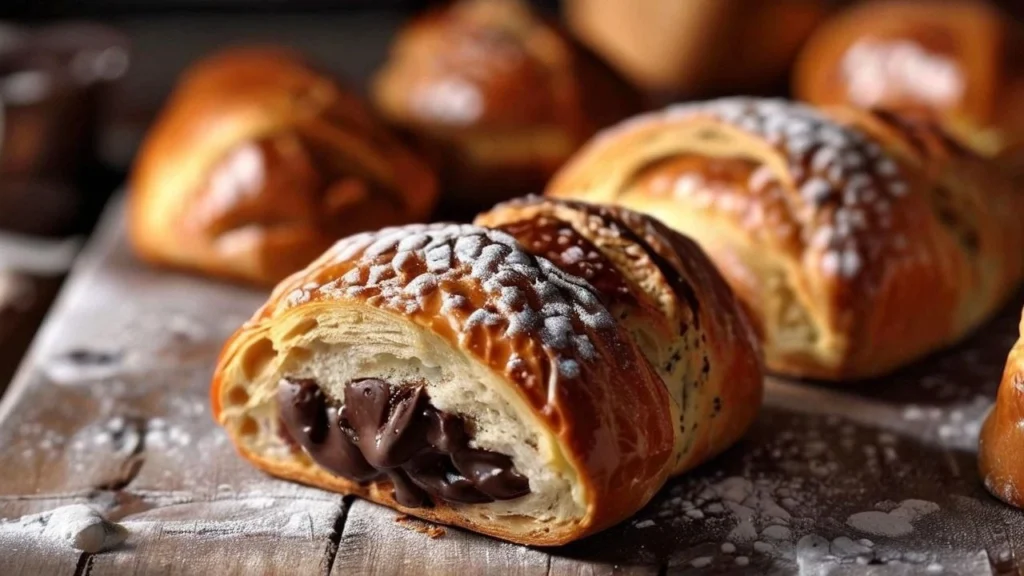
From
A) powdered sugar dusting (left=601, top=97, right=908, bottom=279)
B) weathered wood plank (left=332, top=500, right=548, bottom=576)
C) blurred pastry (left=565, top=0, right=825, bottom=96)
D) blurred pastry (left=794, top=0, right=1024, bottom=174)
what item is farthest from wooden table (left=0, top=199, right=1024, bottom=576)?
blurred pastry (left=565, top=0, right=825, bottom=96)

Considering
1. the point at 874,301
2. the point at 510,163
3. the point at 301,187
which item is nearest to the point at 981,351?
the point at 874,301

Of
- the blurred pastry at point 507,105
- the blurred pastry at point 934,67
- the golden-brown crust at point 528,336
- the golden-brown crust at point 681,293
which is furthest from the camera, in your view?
the blurred pastry at point 507,105

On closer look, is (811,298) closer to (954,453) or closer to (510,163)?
(954,453)

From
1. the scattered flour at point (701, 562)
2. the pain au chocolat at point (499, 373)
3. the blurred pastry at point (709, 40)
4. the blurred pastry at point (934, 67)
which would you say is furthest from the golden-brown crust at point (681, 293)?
the blurred pastry at point (709, 40)

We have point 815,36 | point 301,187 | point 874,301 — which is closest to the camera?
point 874,301

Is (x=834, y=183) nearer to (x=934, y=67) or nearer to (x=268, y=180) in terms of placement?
(x=934, y=67)

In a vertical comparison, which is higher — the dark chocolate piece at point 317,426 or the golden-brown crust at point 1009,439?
the golden-brown crust at point 1009,439

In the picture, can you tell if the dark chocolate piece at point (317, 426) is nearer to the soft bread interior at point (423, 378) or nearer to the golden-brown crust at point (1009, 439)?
the soft bread interior at point (423, 378)
